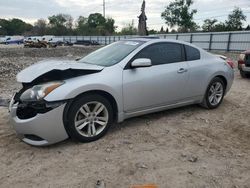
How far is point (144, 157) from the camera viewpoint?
146 inches

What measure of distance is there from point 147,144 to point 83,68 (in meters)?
1.47

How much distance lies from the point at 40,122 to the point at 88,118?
0.70 m

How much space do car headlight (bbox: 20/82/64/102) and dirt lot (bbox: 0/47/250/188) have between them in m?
0.72

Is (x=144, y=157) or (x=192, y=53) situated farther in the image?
(x=192, y=53)

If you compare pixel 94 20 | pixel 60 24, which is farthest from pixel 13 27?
pixel 94 20

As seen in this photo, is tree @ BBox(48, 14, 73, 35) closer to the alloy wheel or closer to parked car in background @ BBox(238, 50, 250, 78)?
parked car in background @ BBox(238, 50, 250, 78)

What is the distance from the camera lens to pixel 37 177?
3.24m

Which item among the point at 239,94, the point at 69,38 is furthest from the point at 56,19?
the point at 239,94

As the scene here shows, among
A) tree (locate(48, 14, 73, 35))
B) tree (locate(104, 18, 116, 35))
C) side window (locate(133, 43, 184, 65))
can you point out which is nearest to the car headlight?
side window (locate(133, 43, 184, 65))

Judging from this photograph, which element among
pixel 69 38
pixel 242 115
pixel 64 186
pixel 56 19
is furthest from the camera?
pixel 56 19

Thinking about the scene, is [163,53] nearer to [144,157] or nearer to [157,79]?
[157,79]

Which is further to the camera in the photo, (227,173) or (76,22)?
(76,22)

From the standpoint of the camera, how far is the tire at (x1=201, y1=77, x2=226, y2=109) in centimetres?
574

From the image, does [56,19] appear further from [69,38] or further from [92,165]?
[92,165]
